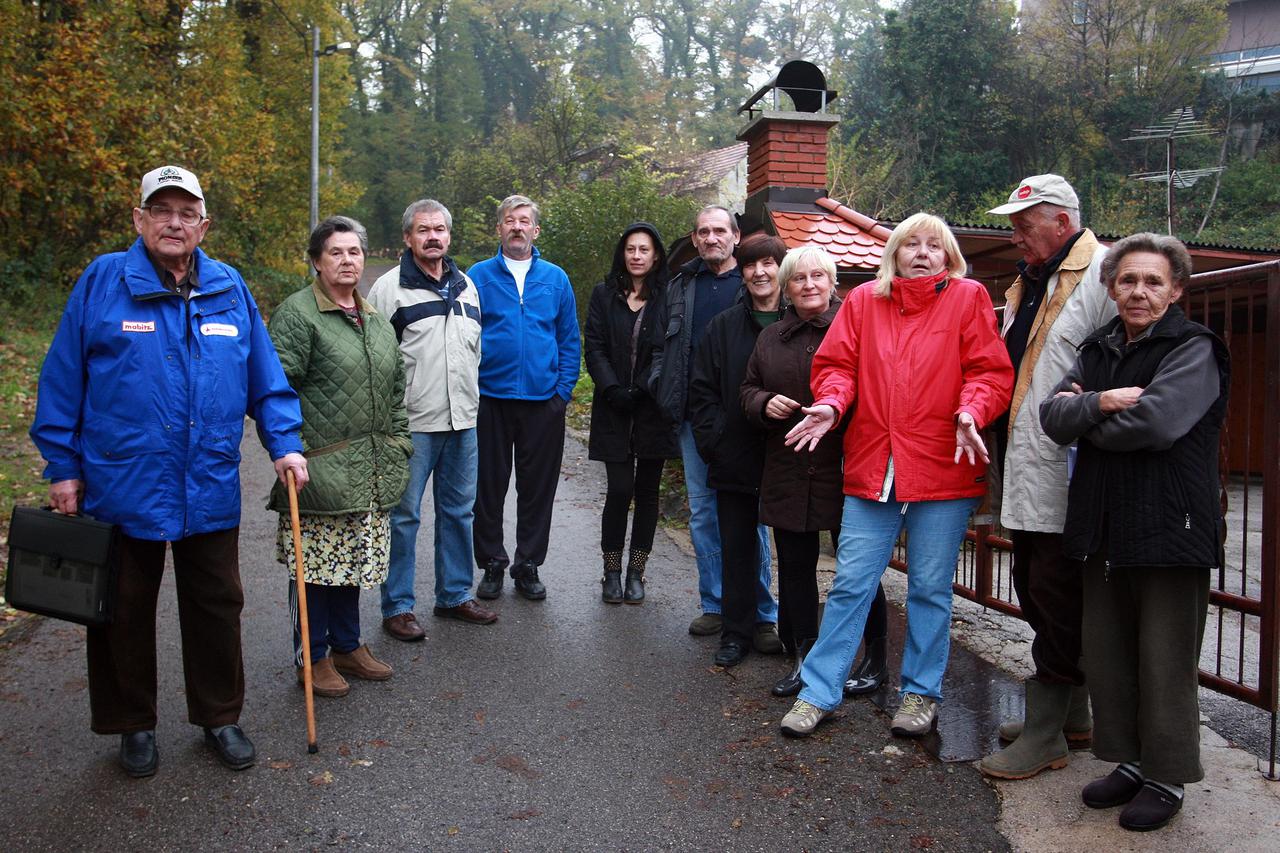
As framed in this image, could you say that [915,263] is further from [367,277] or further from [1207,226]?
[367,277]

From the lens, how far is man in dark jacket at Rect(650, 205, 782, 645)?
212 inches

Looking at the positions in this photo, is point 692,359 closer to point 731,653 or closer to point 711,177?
point 731,653

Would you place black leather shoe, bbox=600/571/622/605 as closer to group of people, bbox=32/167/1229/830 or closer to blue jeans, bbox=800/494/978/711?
group of people, bbox=32/167/1229/830

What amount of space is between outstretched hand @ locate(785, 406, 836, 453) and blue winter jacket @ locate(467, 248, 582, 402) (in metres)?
2.03

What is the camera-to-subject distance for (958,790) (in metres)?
3.67

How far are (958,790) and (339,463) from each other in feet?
9.08

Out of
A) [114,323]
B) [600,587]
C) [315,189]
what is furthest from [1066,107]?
Answer: [114,323]

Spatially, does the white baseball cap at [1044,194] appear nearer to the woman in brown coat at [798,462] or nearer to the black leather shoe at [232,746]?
the woman in brown coat at [798,462]

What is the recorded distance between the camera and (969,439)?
12.5 ft

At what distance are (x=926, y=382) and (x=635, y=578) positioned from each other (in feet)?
8.38

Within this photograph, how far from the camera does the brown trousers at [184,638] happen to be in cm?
377

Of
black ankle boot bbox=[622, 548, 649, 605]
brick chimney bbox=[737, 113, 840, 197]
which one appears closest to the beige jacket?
black ankle boot bbox=[622, 548, 649, 605]

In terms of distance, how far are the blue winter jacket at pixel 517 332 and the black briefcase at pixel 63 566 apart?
100 inches

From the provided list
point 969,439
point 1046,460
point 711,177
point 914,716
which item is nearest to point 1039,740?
point 914,716
